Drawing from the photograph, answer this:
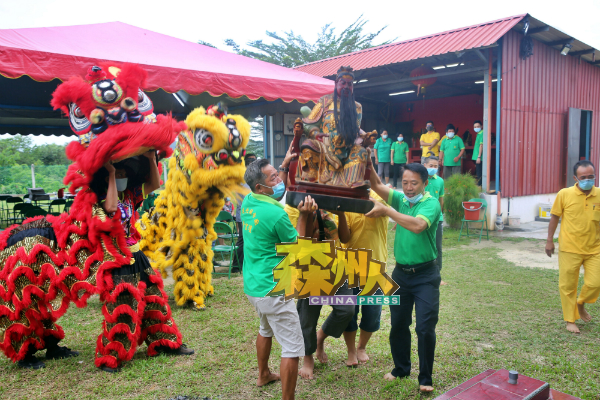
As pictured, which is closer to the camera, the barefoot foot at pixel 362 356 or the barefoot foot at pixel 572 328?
the barefoot foot at pixel 362 356

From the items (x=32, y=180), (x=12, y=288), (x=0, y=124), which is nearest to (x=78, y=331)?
(x=12, y=288)

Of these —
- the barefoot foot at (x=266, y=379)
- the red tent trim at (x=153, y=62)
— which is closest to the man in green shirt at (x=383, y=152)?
the red tent trim at (x=153, y=62)

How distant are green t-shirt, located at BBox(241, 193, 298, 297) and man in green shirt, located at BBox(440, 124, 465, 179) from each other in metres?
8.84

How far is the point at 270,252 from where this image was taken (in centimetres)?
255

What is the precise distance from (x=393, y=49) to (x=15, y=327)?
1026cm

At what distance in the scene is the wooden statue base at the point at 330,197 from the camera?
2473 millimetres

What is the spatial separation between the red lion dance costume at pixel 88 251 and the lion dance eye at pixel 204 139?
0.85m

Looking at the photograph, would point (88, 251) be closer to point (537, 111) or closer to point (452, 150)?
point (452, 150)

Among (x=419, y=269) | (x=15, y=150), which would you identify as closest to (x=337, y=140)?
(x=419, y=269)

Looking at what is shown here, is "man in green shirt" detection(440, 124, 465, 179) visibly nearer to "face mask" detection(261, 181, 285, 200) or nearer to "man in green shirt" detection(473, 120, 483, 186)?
"man in green shirt" detection(473, 120, 483, 186)

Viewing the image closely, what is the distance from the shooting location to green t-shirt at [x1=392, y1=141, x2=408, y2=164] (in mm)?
12570

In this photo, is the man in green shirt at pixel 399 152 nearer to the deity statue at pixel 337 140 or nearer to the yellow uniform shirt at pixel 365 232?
the yellow uniform shirt at pixel 365 232

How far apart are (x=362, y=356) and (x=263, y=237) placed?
1.56 meters

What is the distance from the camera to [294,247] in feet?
7.47
